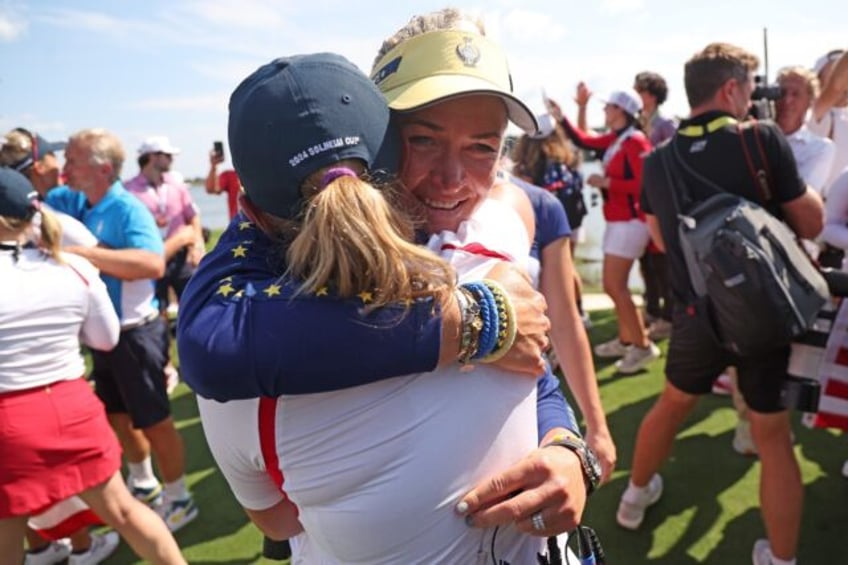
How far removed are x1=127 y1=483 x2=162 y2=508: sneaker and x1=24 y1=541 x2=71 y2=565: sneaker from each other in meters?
0.47

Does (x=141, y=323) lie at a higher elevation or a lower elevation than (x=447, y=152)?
lower

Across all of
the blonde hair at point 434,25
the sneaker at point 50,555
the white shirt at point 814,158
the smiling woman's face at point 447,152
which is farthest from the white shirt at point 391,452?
the white shirt at point 814,158

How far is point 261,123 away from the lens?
84 cm

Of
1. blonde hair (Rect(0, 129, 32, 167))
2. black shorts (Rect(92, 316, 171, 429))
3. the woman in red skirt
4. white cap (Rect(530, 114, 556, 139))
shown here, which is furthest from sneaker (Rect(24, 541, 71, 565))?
white cap (Rect(530, 114, 556, 139))

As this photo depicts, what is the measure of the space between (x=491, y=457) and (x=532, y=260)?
2.40 feet

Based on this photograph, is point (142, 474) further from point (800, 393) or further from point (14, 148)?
point (800, 393)

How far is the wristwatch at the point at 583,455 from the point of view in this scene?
1074mm

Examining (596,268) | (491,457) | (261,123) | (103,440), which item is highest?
(261,123)

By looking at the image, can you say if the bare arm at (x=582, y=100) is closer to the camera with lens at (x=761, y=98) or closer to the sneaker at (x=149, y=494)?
the camera with lens at (x=761, y=98)

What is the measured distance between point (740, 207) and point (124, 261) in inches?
111

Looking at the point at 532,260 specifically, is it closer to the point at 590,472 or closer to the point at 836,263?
the point at 590,472

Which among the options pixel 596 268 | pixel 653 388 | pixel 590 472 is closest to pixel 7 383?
pixel 590 472

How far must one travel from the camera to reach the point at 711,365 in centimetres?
257

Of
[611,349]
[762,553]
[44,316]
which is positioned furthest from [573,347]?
[611,349]
